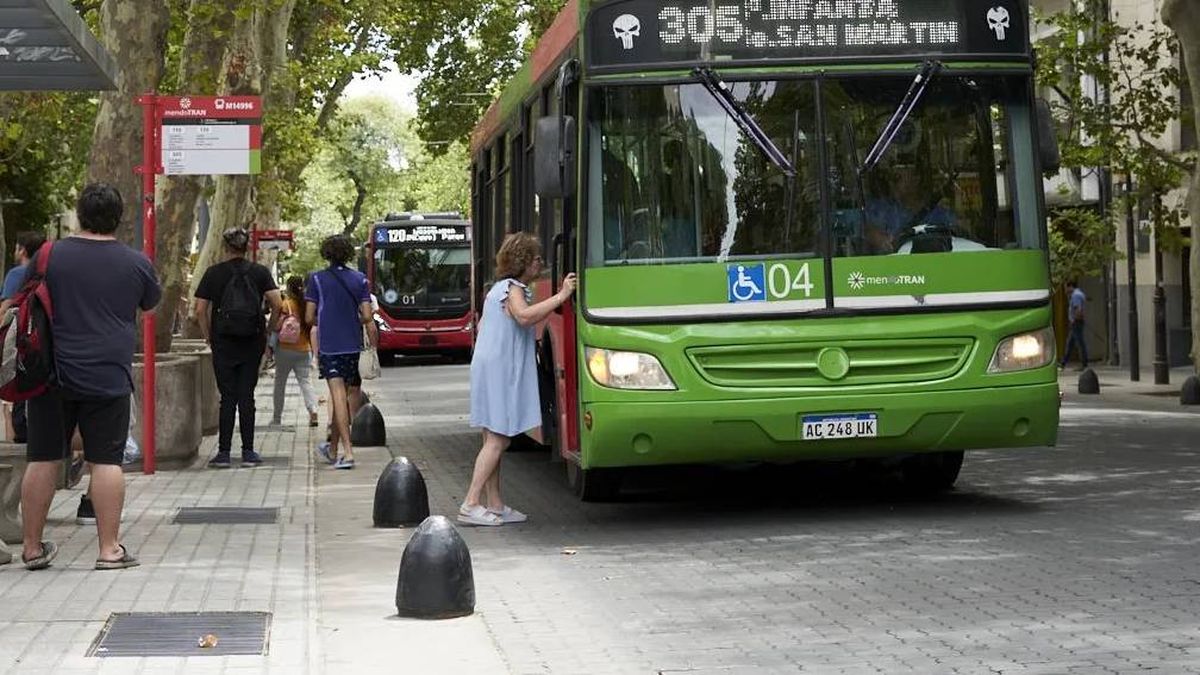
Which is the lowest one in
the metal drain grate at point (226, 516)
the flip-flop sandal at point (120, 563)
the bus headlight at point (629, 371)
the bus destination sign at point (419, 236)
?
the metal drain grate at point (226, 516)

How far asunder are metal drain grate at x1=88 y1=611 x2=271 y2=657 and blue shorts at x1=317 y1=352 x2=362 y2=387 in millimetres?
8466

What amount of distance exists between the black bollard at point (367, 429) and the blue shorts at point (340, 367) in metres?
2.61

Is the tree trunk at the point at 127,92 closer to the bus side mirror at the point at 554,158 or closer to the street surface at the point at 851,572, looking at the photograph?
the street surface at the point at 851,572

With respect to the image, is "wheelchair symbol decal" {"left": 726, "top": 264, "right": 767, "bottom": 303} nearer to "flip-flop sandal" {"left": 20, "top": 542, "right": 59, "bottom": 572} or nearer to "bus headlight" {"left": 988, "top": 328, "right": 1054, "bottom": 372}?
"bus headlight" {"left": 988, "top": 328, "right": 1054, "bottom": 372}

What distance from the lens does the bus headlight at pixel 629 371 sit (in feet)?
40.3

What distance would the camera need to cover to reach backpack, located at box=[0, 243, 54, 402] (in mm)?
10688

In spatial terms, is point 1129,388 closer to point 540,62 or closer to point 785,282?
point 540,62

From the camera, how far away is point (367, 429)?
68.5ft

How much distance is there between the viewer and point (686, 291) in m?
12.3

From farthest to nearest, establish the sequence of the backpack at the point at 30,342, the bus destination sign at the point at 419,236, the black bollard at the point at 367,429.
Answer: the bus destination sign at the point at 419,236, the black bollard at the point at 367,429, the backpack at the point at 30,342

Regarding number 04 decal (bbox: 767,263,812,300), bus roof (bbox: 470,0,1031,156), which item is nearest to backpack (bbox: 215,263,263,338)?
bus roof (bbox: 470,0,1031,156)

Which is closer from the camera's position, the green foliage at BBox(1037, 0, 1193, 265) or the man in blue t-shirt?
the man in blue t-shirt

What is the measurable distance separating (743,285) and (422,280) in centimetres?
3850

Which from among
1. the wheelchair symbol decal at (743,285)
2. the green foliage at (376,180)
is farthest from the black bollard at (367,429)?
the green foliage at (376,180)
